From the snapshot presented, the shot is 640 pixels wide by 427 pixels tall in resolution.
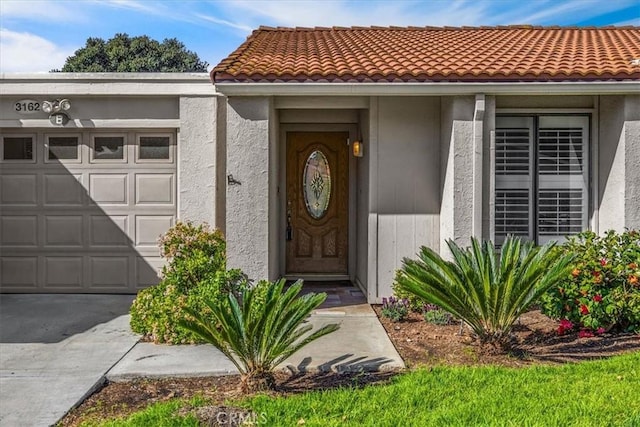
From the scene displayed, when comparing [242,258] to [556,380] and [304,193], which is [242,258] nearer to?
[304,193]

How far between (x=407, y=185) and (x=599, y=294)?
3.07 m

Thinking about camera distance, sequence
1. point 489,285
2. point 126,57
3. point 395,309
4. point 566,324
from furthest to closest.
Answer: point 126,57 → point 395,309 → point 566,324 → point 489,285

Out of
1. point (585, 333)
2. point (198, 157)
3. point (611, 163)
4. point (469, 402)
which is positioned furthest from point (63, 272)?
point (611, 163)

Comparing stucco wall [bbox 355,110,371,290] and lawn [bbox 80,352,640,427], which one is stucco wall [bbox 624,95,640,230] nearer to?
lawn [bbox 80,352,640,427]

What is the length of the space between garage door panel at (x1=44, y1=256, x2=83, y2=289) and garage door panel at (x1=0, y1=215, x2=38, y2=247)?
0.45 metres

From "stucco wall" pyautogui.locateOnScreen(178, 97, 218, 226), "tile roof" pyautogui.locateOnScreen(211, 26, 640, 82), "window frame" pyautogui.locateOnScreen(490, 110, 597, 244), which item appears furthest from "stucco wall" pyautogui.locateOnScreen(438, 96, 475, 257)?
"stucco wall" pyautogui.locateOnScreen(178, 97, 218, 226)

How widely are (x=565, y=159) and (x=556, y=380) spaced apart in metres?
4.65

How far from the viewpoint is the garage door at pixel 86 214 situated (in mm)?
9656

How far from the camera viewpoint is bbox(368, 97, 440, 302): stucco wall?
27.5 feet

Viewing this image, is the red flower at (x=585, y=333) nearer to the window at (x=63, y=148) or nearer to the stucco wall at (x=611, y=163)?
the stucco wall at (x=611, y=163)

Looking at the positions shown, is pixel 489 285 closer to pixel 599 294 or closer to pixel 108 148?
pixel 599 294

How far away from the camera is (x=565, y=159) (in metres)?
8.66

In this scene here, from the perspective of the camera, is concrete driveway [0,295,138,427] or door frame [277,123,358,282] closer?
concrete driveway [0,295,138,427]

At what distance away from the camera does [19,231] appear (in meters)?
9.69
